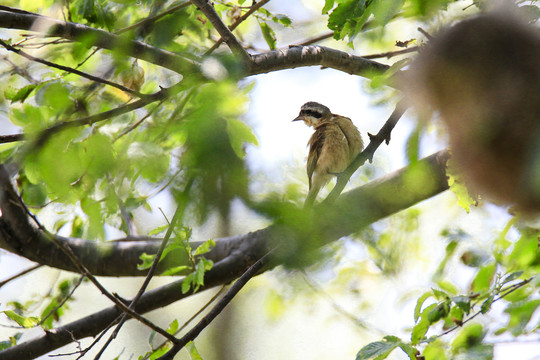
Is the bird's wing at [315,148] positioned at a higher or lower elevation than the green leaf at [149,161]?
lower

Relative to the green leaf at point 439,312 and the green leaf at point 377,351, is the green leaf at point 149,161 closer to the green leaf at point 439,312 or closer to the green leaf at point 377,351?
the green leaf at point 377,351

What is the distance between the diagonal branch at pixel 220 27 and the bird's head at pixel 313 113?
1396 millimetres

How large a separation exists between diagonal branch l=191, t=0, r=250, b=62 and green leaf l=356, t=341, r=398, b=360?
822 mm

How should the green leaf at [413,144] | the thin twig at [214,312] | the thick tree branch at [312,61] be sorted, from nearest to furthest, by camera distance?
the green leaf at [413,144] < the thin twig at [214,312] < the thick tree branch at [312,61]

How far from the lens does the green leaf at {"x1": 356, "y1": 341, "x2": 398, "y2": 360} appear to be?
4.62 ft

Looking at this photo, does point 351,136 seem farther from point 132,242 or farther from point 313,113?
point 132,242

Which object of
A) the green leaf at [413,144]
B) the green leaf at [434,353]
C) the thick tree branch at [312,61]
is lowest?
the green leaf at [434,353]

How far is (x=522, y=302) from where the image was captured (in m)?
1.67

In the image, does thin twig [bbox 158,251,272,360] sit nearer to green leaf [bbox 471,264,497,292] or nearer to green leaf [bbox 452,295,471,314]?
green leaf [bbox 452,295,471,314]

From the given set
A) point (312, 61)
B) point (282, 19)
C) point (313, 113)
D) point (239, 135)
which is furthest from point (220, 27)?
point (313, 113)

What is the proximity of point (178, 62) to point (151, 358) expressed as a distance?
1152mm

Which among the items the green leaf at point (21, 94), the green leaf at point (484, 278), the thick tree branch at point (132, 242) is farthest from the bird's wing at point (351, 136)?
the green leaf at point (21, 94)

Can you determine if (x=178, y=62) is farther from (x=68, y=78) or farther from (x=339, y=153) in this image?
(x=339, y=153)

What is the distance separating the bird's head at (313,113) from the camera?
115 inches
